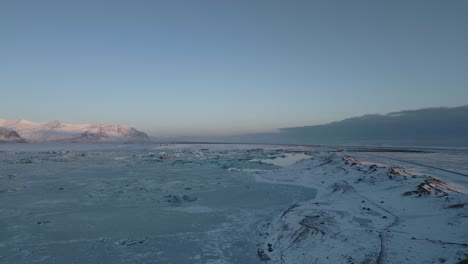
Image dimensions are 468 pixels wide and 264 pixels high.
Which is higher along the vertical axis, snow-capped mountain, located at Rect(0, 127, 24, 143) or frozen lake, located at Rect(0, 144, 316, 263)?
snow-capped mountain, located at Rect(0, 127, 24, 143)

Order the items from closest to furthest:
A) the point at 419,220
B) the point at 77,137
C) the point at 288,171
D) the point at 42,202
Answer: the point at 419,220 < the point at 42,202 < the point at 288,171 < the point at 77,137

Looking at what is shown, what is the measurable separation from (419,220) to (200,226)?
6.02 m

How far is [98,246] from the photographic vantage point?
25.8ft

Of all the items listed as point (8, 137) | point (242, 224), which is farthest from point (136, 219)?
point (8, 137)

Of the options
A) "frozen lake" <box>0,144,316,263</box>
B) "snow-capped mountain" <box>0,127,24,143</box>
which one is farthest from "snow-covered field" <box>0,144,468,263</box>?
"snow-capped mountain" <box>0,127,24,143</box>

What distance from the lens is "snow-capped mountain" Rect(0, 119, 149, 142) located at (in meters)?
137

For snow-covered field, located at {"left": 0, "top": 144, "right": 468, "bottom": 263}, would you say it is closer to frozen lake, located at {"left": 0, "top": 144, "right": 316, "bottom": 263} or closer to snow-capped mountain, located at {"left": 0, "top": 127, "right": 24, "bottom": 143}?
frozen lake, located at {"left": 0, "top": 144, "right": 316, "bottom": 263}

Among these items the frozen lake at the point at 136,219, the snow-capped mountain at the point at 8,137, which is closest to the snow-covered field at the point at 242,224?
the frozen lake at the point at 136,219

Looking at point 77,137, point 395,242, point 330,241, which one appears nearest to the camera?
point 395,242

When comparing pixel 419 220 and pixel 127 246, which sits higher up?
pixel 419 220

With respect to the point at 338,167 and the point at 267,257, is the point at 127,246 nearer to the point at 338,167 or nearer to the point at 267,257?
the point at 267,257

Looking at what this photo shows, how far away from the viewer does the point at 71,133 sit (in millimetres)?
153000

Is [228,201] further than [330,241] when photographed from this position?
Yes

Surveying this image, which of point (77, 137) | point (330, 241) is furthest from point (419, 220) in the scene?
point (77, 137)
